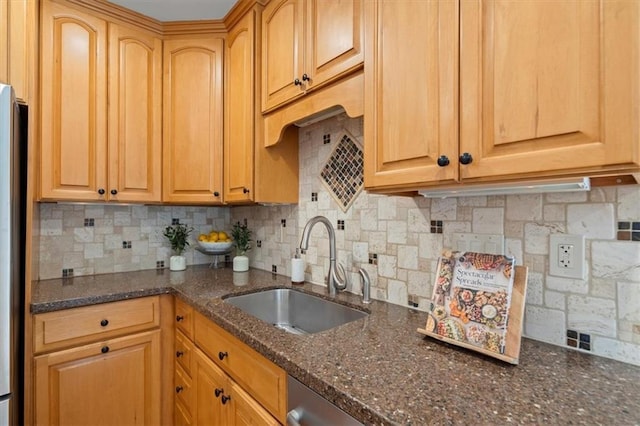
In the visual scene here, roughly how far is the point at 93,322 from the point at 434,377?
157cm

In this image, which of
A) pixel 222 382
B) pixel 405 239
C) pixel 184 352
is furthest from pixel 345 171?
pixel 184 352

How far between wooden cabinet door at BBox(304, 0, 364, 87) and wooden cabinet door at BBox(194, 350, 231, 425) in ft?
4.08

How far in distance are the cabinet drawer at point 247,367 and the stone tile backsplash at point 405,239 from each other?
600 mm

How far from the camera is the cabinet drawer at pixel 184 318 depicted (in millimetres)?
1551

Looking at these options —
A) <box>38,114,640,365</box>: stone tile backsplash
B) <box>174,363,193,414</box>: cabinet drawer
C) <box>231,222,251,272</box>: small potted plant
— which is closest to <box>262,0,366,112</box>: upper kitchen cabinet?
<box>38,114,640,365</box>: stone tile backsplash

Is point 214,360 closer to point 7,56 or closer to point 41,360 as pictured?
point 41,360

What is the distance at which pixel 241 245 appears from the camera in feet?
7.13

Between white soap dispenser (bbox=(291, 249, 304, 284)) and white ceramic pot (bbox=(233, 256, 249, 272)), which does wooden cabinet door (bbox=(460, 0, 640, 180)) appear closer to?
white soap dispenser (bbox=(291, 249, 304, 284))

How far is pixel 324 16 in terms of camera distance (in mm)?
1312

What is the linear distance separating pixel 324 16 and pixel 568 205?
110cm

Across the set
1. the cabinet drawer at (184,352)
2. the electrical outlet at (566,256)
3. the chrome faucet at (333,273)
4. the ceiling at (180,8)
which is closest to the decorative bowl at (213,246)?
the cabinet drawer at (184,352)

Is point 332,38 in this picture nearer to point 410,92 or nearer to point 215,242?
point 410,92

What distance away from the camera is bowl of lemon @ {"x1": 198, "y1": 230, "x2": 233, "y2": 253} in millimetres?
2193

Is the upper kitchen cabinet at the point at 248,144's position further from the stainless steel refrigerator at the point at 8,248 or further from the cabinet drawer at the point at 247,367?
the stainless steel refrigerator at the point at 8,248
